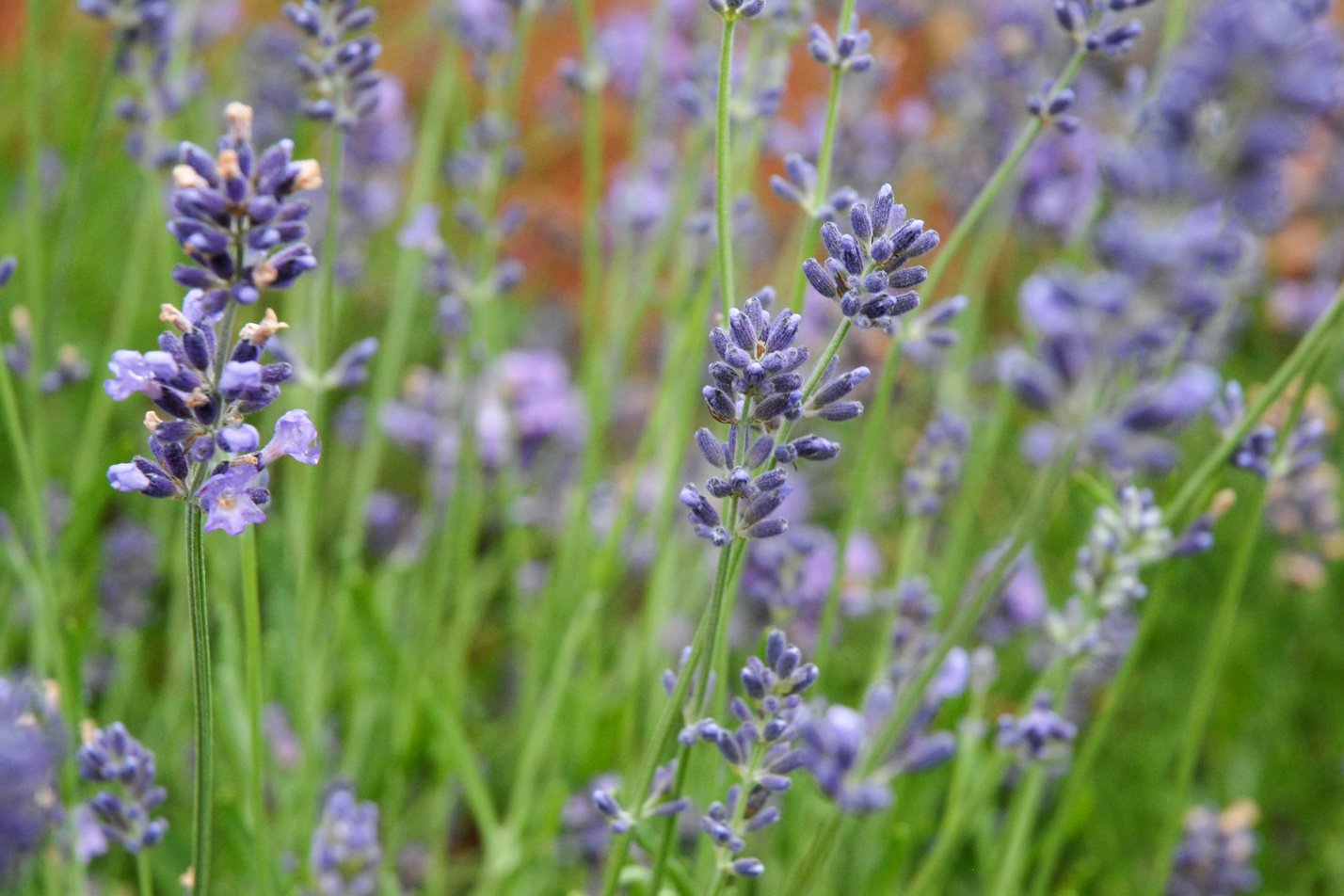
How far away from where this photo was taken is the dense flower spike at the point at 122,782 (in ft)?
3.93

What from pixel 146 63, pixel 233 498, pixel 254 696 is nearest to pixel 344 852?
pixel 254 696

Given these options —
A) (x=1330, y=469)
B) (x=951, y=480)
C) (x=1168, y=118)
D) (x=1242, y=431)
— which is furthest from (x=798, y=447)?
(x=1330, y=469)

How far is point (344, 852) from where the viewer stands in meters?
1.54

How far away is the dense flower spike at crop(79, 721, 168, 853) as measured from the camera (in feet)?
3.93

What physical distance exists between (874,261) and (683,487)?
255 mm

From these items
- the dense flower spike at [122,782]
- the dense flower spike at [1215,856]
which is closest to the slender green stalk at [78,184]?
the dense flower spike at [122,782]

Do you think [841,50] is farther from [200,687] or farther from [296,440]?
[200,687]

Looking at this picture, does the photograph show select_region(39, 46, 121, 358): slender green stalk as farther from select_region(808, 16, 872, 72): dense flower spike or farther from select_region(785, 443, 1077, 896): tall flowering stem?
select_region(785, 443, 1077, 896): tall flowering stem

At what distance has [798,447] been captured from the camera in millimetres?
1010

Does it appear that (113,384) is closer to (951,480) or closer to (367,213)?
(951,480)

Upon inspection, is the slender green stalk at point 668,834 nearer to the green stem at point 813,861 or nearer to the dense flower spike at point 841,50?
the green stem at point 813,861

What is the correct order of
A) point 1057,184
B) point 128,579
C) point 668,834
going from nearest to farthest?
point 668,834
point 128,579
point 1057,184

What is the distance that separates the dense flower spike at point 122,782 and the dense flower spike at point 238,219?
55 centimetres

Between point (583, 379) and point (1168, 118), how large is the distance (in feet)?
6.35
